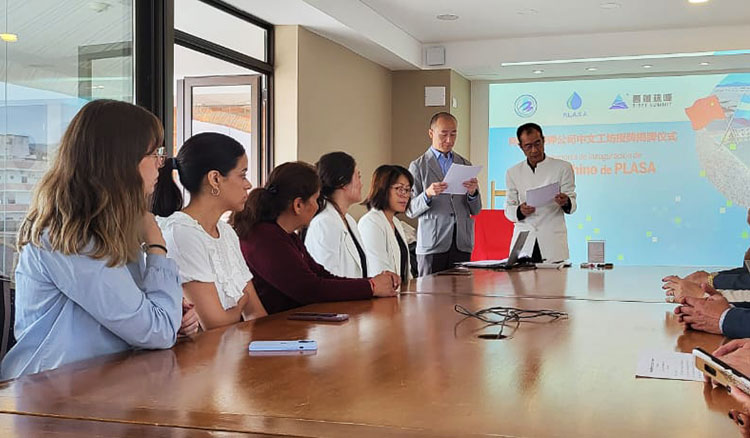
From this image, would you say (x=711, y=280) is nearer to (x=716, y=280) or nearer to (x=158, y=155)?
(x=716, y=280)

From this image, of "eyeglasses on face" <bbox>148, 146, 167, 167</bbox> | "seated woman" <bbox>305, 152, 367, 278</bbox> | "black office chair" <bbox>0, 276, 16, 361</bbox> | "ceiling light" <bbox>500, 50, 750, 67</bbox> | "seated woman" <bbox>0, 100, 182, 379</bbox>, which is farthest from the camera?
"ceiling light" <bbox>500, 50, 750, 67</bbox>

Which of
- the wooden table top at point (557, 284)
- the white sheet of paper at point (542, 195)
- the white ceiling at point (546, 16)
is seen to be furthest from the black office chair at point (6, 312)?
the white ceiling at point (546, 16)

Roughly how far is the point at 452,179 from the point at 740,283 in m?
2.05

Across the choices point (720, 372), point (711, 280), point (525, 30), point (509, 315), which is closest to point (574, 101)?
point (525, 30)

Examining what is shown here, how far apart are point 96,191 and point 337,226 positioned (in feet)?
6.14

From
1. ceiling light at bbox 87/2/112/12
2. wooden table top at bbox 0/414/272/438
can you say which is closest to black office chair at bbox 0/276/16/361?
wooden table top at bbox 0/414/272/438

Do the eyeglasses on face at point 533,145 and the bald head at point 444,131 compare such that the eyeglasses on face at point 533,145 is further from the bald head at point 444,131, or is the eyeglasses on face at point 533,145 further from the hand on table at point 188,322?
the hand on table at point 188,322

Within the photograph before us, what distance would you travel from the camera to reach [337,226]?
358 cm

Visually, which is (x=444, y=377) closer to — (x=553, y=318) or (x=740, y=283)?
(x=553, y=318)

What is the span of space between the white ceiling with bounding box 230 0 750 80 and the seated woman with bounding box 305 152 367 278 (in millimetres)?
2084

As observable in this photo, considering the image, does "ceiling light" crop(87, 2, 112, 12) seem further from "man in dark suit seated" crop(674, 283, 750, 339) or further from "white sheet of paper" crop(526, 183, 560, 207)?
"man in dark suit seated" crop(674, 283, 750, 339)

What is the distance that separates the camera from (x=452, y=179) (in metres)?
4.80

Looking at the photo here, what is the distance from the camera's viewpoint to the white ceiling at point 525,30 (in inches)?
245

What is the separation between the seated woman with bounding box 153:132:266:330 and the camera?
226 cm
